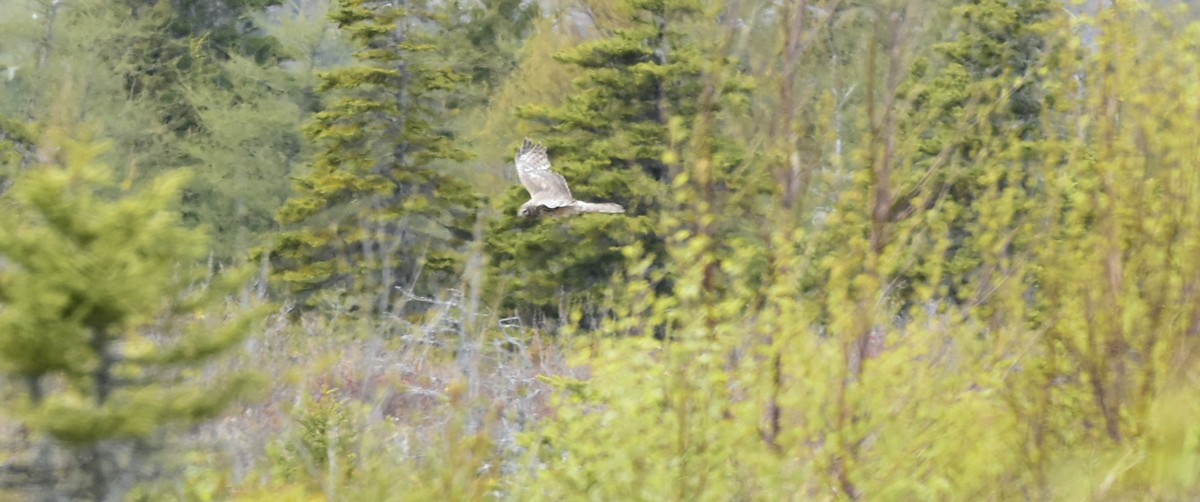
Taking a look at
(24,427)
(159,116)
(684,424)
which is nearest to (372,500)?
(684,424)

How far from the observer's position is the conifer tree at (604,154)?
13312mm

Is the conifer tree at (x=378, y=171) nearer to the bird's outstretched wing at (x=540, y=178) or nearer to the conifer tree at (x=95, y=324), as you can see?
the bird's outstretched wing at (x=540, y=178)

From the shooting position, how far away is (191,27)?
2402cm

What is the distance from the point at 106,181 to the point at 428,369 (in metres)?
5.78

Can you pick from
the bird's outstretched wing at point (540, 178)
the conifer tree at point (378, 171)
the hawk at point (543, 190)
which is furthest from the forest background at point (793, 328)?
the conifer tree at point (378, 171)

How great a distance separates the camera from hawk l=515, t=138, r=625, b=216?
32.1 feet

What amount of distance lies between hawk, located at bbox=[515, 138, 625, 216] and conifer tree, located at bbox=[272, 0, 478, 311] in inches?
127

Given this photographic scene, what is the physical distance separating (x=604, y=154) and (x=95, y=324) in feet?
32.2

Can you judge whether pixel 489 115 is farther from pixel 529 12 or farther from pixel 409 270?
pixel 409 270

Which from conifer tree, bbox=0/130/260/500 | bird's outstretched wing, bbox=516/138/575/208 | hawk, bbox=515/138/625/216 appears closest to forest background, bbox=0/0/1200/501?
conifer tree, bbox=0/130/260/500

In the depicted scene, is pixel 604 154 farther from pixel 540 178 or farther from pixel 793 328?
pixel 793 328

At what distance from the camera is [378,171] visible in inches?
588

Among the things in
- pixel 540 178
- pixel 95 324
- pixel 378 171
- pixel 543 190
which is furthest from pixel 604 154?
pixel 95 324

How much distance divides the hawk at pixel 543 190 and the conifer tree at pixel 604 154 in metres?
1.78
